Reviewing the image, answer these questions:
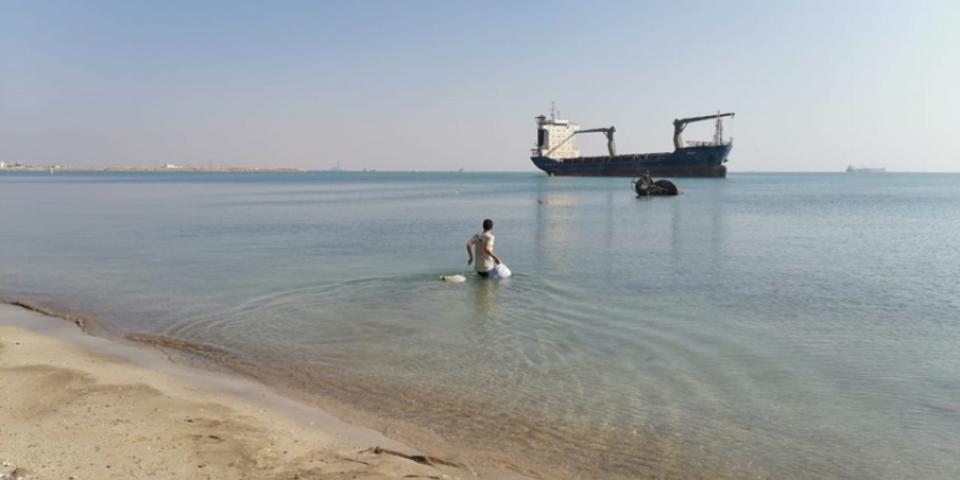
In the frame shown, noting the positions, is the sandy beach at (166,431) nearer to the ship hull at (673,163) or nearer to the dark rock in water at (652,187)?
the dark rock in water at (652,187)

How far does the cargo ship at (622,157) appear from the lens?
321ft

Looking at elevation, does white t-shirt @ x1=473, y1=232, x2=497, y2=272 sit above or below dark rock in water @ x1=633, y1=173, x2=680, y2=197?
below

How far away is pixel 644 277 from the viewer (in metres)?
16.4

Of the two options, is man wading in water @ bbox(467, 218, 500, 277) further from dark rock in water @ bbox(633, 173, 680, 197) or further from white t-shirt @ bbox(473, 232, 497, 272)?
dark rock in water @ bbox(633, 173, 680, 197)

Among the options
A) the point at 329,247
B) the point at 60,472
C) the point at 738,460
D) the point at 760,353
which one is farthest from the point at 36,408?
the point at 329,247

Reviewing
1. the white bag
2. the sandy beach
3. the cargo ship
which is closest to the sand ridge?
the sandy beach

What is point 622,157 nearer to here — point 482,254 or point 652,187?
point 652,187

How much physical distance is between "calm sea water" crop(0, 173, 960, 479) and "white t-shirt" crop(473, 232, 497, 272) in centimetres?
49

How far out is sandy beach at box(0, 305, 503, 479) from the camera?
4941 mm

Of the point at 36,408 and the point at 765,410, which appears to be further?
the point at 765,410

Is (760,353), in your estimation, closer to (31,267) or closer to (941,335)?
(941,335)

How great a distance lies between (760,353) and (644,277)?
694cm

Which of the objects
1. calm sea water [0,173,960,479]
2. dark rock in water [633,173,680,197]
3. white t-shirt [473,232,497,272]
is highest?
dark rock in water [633,173,680,197]

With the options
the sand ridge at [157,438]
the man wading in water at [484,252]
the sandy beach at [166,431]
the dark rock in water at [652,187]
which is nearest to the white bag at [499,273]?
the man wading in water at [484,252]
